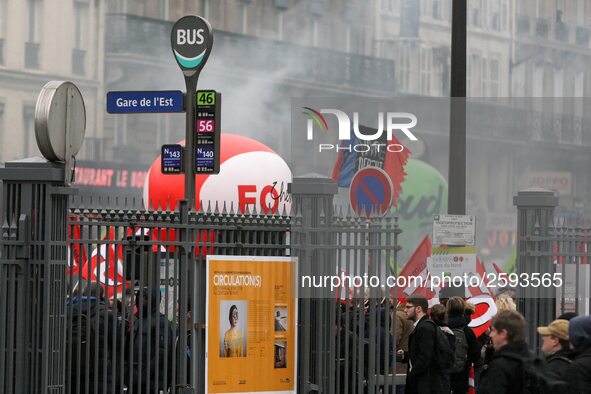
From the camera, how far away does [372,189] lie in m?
12.3

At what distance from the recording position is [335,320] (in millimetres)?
11492

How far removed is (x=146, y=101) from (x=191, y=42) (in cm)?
71

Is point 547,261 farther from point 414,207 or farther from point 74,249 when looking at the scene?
point 74,249

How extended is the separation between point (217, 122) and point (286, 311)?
6.64 ft

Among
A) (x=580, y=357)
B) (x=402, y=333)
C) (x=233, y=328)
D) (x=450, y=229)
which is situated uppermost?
(x=450, y=229)

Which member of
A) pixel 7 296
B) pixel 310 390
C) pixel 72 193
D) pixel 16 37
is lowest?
pixel 310 390

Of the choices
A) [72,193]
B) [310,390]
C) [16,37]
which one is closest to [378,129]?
[310,390]

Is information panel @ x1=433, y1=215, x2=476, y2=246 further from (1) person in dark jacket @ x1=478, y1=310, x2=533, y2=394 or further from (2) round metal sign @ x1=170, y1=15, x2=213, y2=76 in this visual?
(1) person in dark jacket @ x1=478, y1=310, x2=533, y2=394

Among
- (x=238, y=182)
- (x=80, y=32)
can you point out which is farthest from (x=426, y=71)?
(x=238, y=182)

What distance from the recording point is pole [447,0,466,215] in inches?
545

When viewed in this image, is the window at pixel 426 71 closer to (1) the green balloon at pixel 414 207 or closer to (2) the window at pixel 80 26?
(2) the window at pixel 80 26

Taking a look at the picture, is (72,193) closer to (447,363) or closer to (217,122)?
(217,122)

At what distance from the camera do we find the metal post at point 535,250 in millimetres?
12453

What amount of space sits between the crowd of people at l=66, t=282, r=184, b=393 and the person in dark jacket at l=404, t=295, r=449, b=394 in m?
2.09
